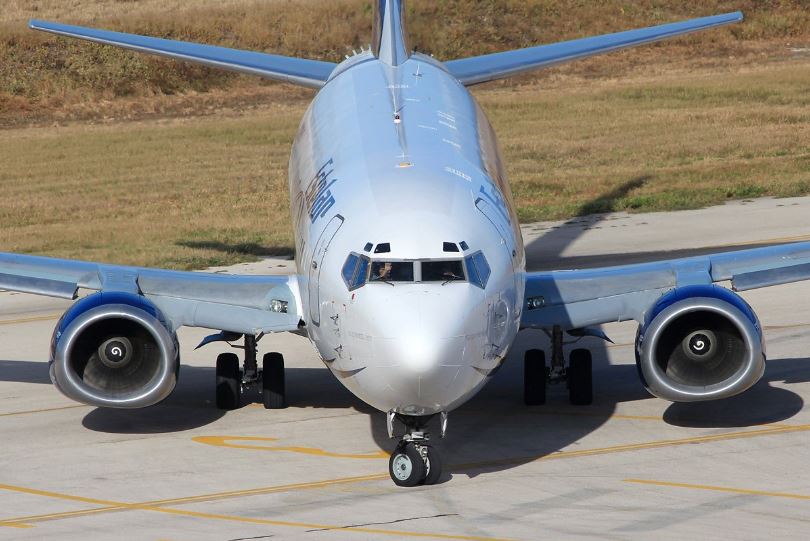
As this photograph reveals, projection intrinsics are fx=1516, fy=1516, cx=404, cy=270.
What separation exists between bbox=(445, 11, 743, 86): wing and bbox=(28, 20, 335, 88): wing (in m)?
2.58

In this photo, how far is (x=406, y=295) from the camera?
54.3 feet

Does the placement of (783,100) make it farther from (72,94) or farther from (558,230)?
(72,94)

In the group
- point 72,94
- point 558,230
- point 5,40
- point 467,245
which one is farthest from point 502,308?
point 5,40

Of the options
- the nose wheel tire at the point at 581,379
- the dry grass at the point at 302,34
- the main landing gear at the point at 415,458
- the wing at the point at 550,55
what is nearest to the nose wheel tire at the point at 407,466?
the main landing gear at the point at 415,458

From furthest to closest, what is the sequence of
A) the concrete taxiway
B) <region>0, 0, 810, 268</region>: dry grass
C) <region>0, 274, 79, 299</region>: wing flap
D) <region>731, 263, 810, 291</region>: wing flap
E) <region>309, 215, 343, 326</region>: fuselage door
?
<region>0, 0, 810, 268</region>: dry grass
<region>0, 274, 79, 299</region>: wing flap
<region>731, 263, 810, 291</region>: wing flap
<region>309, 215, 343, 326</region>: fuselage door
the concrete taxiway

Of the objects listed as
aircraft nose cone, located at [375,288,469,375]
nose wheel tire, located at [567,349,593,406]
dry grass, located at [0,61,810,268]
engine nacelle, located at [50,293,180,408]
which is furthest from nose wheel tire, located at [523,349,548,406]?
dry grass, located at [0,61,810,268]

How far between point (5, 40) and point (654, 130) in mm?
32056

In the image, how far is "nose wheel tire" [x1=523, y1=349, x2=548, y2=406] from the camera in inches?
862

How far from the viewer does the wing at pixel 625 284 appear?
20938 mm

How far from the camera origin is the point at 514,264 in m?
18.4

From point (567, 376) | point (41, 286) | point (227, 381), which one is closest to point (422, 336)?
point (567, 376)

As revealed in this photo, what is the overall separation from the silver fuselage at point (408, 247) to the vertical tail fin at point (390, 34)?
3.14 m

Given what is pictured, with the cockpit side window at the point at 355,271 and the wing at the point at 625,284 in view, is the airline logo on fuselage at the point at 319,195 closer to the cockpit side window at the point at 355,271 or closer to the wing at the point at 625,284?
the cockpit side window at the point at 355,271

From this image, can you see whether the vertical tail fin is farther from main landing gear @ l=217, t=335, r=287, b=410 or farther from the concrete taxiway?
main landing gear @ l=217, t=335, r=287, b=410
